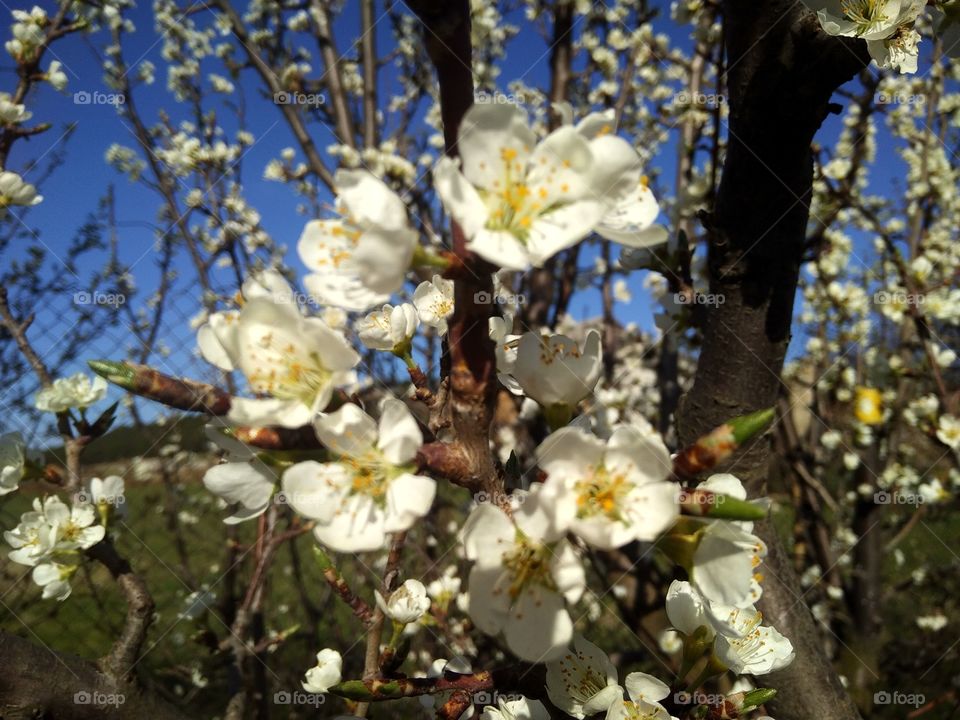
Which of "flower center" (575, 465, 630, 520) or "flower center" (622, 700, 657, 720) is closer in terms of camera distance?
"flower center" (575, 465, 630, 520)

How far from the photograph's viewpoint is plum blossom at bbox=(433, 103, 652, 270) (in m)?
0.70

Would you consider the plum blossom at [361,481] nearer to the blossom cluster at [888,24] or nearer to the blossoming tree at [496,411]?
the blossoming tree at [496,411]

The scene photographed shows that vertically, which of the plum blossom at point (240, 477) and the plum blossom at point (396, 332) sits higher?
the plum blossom at point (396, 332)

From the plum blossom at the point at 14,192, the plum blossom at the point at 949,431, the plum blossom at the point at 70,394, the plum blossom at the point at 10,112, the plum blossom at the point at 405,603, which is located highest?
the plum blossom at the point at 10,112

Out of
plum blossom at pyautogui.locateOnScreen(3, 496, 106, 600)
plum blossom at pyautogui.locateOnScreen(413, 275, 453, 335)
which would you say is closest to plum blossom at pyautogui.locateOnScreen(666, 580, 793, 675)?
plum blossom at pyautogui.locateOnScreen(413, 275, 453, 335)

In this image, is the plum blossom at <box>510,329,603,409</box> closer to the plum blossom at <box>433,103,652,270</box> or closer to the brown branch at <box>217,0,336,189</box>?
the plum blossom at <box>433,103,652,270</box>

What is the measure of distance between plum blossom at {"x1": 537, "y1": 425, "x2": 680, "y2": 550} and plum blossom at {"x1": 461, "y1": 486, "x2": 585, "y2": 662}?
6 cm

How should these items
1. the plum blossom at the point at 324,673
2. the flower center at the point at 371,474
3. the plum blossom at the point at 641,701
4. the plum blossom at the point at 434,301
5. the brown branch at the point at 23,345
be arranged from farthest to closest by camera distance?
the brown branch at the point at 23,345
the plum blossom at the point at 324,673
the plum blossom at the point at 434,301
the plum blossom at the point at 641,701
the flower center at the point at 371,474

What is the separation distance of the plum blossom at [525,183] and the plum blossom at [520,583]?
1.10 feet

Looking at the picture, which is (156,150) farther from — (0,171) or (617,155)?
(617,155)

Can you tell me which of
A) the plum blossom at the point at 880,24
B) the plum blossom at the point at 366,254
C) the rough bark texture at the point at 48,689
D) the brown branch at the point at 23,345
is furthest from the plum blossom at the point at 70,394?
the plum blossom at the point at 880,24

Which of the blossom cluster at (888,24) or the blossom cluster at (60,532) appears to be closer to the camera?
the blossom cluster at (888,24)

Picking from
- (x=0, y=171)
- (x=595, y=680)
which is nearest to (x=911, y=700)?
(x=595, y=680)

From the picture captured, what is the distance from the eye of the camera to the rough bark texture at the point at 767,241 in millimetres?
1085
